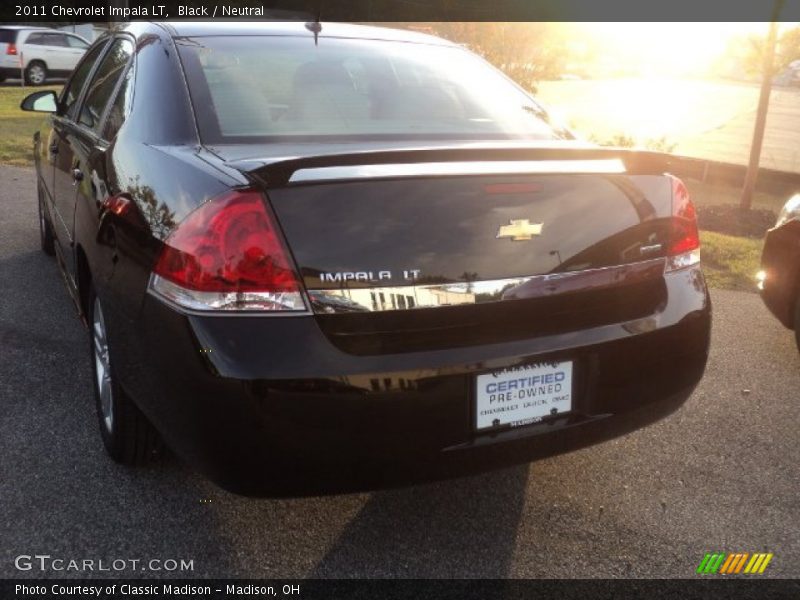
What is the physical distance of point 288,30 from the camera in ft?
11.3

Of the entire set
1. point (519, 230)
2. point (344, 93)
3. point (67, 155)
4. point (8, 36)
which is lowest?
point (8, 36)

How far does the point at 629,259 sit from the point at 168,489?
70.5 inches

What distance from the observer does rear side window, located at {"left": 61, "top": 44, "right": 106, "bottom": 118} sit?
4.30 m

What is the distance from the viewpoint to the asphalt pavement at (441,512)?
8.30ft

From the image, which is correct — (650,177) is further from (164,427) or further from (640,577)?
(164,427)

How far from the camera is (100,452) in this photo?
315 centimetres

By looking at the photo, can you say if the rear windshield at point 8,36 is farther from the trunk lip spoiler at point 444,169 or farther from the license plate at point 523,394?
the license plate at point 523,394

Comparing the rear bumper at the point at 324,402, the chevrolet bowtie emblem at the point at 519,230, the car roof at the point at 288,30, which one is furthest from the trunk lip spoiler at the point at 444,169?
the car roof at the point at 288,30

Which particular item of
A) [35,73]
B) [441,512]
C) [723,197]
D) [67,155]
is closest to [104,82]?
[67,155]

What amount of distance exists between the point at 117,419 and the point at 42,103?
257 centimetres

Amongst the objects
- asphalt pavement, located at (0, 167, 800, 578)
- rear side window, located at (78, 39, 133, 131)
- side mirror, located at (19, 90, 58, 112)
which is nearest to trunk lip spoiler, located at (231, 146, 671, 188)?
asphalt pavement, located at (0, 167, 800, 578)

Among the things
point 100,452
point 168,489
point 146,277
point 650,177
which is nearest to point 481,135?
point 650,177

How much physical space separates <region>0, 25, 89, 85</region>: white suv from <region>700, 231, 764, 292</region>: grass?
21.2m

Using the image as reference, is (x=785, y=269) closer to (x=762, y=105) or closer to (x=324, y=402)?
(x=324, y=402)
